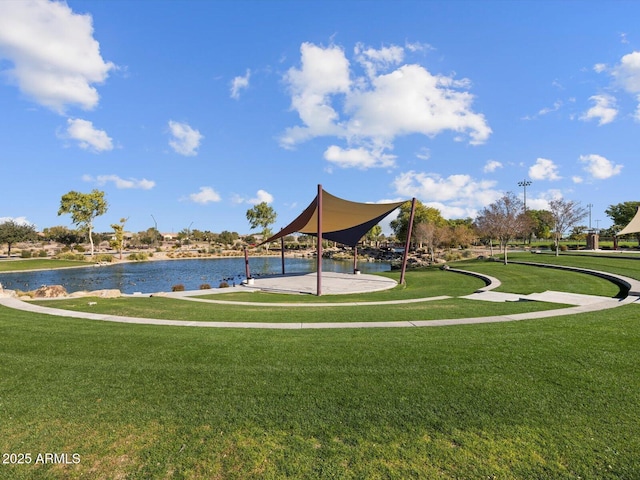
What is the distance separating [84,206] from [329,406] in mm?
67650

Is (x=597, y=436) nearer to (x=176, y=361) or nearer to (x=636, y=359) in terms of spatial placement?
(x=636, y=359)

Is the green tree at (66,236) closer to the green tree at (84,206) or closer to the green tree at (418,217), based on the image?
the green tree at (84,206)

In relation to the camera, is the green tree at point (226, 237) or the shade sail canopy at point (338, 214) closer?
the shade sail canopy at point (338, 214)

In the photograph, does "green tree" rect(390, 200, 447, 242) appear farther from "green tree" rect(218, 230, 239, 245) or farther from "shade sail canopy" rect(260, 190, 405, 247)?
"green tree" rect(218, 230, 239, 245)

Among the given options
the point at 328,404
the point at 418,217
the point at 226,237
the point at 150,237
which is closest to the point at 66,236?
the point at 150,237

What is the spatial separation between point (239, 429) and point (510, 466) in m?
2.64

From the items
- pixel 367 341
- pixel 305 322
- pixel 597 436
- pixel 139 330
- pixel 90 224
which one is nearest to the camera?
pixel 597 436

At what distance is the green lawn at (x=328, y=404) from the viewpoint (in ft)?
10.1

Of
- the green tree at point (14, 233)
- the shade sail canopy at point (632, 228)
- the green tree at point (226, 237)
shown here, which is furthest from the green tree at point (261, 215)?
the shade sail canopy at point (632, 228)

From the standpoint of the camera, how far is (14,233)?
175ft

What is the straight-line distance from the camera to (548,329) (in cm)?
714

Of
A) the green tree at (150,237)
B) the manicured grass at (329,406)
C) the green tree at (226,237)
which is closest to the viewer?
the manicured grass at (329,406)

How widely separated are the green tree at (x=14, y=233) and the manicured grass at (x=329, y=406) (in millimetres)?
62886

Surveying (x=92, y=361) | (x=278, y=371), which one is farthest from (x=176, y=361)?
(x=278, y=371)
